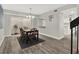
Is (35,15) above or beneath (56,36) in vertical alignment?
above

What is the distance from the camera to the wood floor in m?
2.14

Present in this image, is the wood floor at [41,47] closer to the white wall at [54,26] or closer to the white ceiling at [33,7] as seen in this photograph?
the white wall at [54,26]

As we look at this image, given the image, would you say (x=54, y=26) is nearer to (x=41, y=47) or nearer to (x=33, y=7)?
(x=41, y=47)

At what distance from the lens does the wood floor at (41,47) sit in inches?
84.1

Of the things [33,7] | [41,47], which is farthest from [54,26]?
[33,7]

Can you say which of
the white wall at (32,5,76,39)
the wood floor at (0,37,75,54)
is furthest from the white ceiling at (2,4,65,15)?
the wood floor at (0,37,75,54)

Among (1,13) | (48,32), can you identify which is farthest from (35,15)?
(1,13)

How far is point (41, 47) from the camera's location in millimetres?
2223

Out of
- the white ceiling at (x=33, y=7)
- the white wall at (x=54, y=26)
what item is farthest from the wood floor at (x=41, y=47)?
the white ceiling at (x=33, y=7)

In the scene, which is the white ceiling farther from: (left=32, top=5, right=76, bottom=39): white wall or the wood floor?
the wood floor
